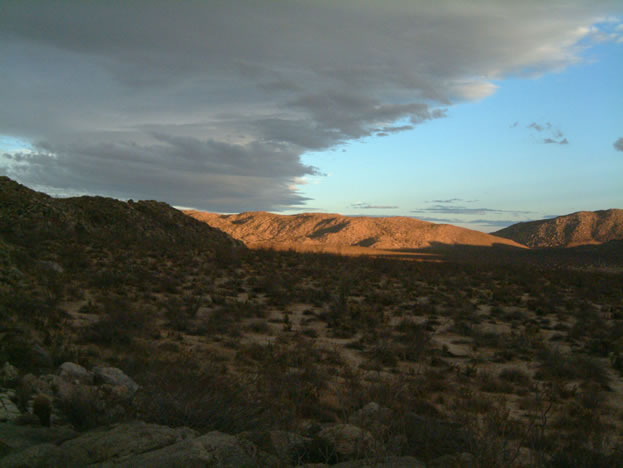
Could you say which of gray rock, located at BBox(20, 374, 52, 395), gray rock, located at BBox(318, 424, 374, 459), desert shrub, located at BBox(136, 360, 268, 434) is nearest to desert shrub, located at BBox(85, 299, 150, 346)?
gray rock, located at BBox(20, 374, 52, 395)

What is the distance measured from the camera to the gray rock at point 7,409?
4.25 meters

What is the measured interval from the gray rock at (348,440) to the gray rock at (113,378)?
2.86 metres

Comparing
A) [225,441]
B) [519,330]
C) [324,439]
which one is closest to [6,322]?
[225,441]

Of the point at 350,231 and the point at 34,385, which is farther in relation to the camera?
the point at 350,231

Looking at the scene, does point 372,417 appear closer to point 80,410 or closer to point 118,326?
point 80,410

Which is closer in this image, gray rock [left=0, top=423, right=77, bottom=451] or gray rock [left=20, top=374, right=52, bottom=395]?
gray rock [left=0, top=423, right=77, bottom=451]

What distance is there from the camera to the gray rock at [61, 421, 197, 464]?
11.5 feet

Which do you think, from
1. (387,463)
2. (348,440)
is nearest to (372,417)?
(348,440)

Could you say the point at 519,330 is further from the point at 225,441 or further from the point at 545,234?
the point at 545,234

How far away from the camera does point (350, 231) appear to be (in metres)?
90.4

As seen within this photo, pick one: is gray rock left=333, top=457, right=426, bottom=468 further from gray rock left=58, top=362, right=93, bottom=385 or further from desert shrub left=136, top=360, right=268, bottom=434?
gray rock left=58, top=362, right=93, bottom=385

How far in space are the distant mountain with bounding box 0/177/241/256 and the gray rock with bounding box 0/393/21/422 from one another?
11997 millimetres

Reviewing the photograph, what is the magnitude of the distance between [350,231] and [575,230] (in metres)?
54.6

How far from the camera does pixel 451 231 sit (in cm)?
9288
